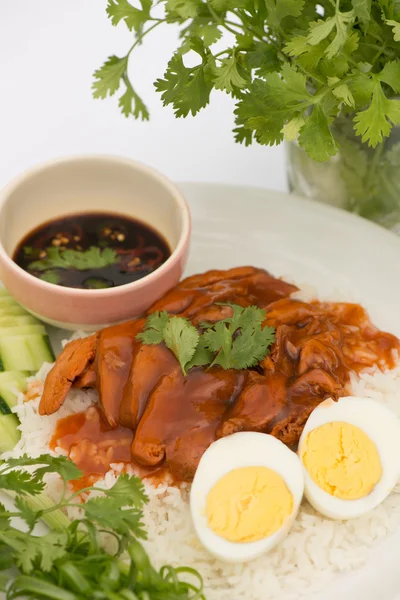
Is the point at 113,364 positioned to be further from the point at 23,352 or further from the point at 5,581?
the point at 5,581

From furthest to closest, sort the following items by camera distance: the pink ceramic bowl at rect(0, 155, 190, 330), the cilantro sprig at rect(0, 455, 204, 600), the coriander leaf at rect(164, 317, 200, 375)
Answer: the pink ceramic bowl at rect(0, 155, 190, 330) < the coriander leaf at rect(164, 317, 200, 375) < the cilantro sprig at rect(0, 455, 204, 600)

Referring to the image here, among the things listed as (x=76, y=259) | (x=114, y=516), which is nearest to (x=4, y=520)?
(x=114, y=516)

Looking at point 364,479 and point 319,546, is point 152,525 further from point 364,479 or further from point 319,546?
point 364,479

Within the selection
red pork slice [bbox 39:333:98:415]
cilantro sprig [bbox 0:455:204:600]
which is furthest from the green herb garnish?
cilantro sprig [bbox 0:455:204:600]

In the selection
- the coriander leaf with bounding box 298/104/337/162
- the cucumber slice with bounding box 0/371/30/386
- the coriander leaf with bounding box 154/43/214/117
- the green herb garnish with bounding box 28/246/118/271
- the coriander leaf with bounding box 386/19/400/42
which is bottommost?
the cucumber slice with bounding box 0/371/30/386

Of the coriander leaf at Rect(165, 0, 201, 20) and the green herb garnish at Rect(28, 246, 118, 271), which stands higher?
the coriander leaf at Rect(165, 0, 201, 20)

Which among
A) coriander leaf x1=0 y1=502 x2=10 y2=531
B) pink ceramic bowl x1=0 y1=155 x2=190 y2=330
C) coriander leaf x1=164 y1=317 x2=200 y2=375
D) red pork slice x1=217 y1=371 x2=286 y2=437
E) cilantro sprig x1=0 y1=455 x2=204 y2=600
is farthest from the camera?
pink ceramic bowl x1=0 y1=155 x2=190 y2=330

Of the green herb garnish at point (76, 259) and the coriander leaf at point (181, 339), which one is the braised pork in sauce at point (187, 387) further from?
the green herb garnish at point (76, 259)

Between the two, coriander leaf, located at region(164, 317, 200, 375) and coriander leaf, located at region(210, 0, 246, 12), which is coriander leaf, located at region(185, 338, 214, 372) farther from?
coriander leaf, located at region(210, 0, 246, 12)
